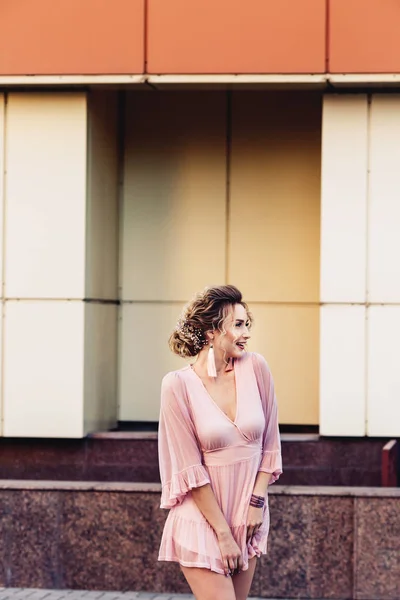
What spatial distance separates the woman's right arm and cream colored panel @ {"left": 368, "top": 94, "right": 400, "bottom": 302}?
5120mm

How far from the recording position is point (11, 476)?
34.1 feet

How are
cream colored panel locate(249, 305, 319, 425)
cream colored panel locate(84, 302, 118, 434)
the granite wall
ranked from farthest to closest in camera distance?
cream colored panel locate(249, 305, 319, 425) → cream colored panel locate(84, 302, 118, 434) → the granite wall

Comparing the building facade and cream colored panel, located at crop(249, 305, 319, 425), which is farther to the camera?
cream colored panel, located at crop(249, 305, 319, 425)

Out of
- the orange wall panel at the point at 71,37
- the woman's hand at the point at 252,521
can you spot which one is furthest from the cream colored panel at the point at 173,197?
the woman's hand at the point at 252,521

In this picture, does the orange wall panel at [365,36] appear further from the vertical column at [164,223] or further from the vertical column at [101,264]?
the vertical column at [101,264]

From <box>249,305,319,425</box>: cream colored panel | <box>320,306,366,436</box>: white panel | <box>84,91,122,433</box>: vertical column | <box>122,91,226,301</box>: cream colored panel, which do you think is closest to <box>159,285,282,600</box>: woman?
<box>320,306,366,436</box>: white panel

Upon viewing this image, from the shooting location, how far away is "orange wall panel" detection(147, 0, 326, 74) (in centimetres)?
988

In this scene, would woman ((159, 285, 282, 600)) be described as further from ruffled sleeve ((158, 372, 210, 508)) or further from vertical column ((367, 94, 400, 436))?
vertical column ((367, 94, 400, 436))

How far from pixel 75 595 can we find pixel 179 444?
4.31 metres

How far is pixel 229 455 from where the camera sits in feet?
16.8

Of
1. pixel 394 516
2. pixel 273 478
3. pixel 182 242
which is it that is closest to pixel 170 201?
pixel 182 242

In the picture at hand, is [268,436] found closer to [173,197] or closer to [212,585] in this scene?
[212,585]

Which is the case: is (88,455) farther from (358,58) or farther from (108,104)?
(358,58)

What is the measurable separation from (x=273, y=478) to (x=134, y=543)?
13.4 ft
